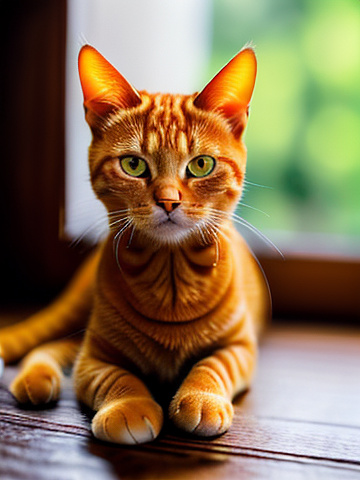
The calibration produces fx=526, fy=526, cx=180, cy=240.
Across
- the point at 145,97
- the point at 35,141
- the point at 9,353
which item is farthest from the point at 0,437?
the point at 35,141

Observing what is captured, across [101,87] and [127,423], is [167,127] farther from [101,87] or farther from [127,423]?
[127,423]

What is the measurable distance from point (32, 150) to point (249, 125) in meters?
0.71

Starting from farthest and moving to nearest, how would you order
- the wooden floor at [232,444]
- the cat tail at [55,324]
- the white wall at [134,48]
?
1. the white wall at [134,48]
2. the cat tail at [55,324]
3. the wooden floor at [232,444]

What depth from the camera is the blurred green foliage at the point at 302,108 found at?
1663 mm

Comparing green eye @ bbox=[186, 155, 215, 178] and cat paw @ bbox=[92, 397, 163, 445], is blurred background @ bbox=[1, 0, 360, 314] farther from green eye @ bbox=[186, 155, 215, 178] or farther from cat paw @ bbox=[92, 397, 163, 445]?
cat paw @ bbox=[92, 397, 163, 445]

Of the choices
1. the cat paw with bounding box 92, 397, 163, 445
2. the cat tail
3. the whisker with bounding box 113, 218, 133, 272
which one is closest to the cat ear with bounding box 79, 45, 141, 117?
the whisker with bounding box 113, 218, 133, 272

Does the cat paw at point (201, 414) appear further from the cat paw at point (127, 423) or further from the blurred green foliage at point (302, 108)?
the blurred green foliage at point (302, 108)

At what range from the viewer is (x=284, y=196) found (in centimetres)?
181

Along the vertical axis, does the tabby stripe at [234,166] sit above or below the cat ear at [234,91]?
below

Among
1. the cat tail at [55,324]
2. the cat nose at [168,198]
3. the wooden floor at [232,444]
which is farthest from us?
the cat tail at [55,324]

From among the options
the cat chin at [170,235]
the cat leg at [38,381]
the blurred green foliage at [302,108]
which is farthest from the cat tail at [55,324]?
the blurred green foliage at [302,108]

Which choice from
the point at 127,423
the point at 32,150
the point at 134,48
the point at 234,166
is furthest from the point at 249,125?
the point at 127,423

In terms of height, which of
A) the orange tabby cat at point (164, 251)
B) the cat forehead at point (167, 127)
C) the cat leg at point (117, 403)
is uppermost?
the cat forehead at point (167, 127)

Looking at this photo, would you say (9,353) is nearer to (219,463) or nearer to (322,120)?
(219,463)
